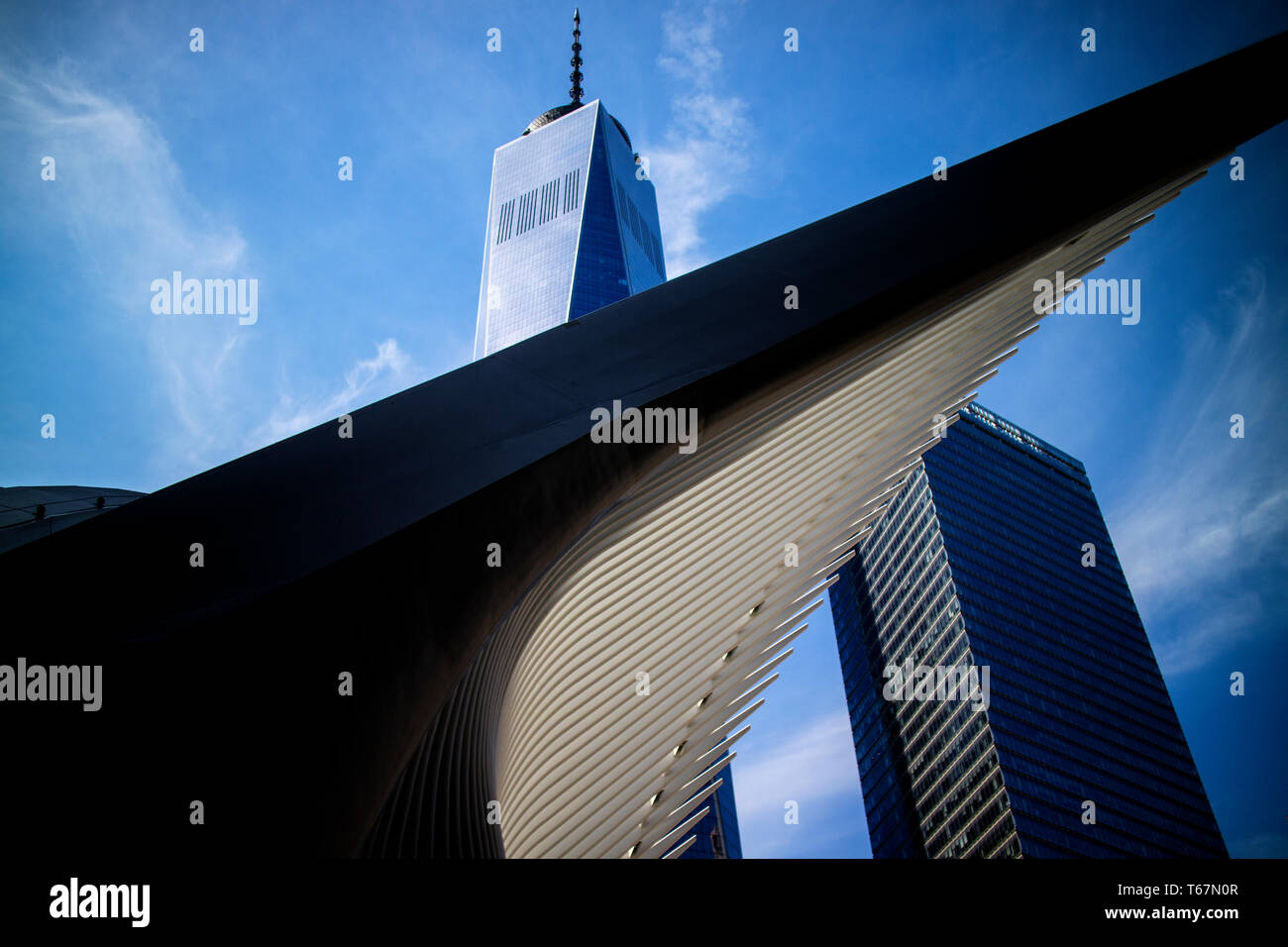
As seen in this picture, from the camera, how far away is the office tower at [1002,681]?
79.6 metres

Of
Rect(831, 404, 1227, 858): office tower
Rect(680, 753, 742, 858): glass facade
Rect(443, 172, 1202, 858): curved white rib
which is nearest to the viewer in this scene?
Rect(443, 172, 1202, 858): curved white rib

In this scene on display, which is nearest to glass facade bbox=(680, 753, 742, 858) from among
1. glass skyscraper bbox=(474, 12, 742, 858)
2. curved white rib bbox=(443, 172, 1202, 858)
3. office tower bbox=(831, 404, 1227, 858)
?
glass skyscraper bbox=(474, 12, 742, 858)

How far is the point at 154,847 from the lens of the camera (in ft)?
8.65

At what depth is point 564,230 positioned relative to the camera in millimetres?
113000

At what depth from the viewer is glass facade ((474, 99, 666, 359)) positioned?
10619 cm

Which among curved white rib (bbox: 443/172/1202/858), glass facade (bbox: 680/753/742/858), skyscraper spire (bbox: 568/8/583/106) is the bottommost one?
glass facade (bbox: 680/753/742/858)

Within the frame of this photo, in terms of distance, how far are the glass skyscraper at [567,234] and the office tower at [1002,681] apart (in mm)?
24343

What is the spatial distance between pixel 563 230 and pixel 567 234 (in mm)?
1467

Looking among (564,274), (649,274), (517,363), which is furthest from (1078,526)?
(517,363)

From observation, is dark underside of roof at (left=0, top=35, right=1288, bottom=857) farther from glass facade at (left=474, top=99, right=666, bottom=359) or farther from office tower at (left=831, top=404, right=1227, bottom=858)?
glass facade at (left=474, top=99, right=666, bottom=359)

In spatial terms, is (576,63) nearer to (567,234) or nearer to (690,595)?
(567,234)

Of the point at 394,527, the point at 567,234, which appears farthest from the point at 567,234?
the point at 394,527

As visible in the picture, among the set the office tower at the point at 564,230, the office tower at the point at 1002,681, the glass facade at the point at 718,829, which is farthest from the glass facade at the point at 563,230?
the glass facade at the point at 718,829

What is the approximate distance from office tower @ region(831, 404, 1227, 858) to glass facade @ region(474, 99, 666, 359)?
4785 cm
